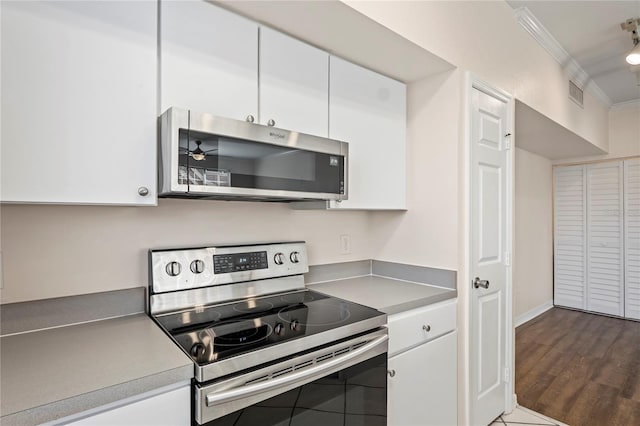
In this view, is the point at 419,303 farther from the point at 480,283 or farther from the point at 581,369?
the point at 581,369

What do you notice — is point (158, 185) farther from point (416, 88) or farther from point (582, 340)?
point (582, 340)

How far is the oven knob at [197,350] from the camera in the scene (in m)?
1.00

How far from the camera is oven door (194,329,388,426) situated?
95 cm

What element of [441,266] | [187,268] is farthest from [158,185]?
[441,266]

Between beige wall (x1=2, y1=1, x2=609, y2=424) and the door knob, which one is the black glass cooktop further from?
the door knob

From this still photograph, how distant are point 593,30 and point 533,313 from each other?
3.21 metres

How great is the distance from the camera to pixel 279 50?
4.81 ft

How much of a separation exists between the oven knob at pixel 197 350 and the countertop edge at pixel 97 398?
0.21 feet

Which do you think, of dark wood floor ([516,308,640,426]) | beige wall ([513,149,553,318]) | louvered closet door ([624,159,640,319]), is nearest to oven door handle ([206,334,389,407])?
dark wood floor ([516,308,640,426])

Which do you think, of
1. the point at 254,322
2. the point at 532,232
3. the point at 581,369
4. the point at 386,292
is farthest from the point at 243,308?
the point at 532,232

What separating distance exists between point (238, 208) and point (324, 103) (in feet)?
2.12

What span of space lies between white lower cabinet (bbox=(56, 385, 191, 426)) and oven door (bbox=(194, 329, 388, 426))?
34 mm

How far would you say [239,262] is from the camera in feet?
5.20

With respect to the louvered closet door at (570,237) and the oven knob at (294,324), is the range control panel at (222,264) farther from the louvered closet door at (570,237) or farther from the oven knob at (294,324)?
the louvered closet door at (570,237)
